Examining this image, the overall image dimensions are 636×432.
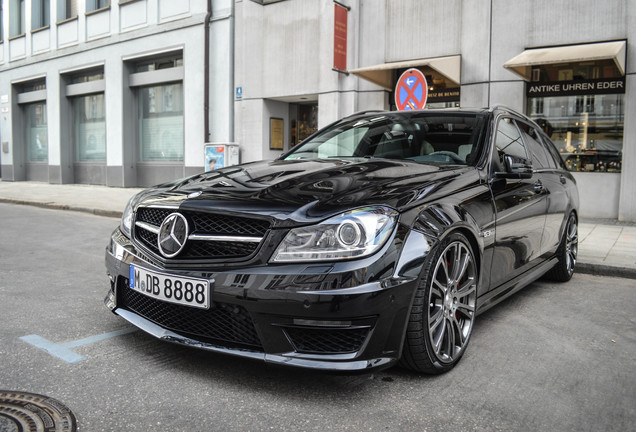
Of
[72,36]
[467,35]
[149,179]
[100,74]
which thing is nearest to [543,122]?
[467,35]

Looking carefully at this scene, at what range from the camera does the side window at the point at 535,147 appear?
183 inches

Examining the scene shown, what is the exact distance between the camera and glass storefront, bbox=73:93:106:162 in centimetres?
1967

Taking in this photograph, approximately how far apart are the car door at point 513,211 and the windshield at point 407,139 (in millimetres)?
189

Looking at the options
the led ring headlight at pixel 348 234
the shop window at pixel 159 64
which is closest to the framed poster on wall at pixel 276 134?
the shop window at pixel 159 64

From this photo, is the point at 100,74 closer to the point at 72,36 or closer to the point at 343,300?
the point at 72,36

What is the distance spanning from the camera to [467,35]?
11.7 meters

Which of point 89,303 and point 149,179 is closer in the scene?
point 89,303

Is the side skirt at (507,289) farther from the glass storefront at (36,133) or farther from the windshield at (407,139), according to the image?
the glass storefront at (36,133)

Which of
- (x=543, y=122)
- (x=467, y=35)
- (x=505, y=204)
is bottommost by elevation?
(x=505, y=204)

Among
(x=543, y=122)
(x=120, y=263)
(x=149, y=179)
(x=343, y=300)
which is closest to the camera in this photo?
(x=343, y=300)

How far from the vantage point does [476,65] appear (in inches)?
456

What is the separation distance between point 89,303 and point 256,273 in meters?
2.25

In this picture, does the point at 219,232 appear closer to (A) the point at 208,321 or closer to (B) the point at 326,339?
(A) the point at 208,321

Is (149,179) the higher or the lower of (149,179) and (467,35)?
the lower
